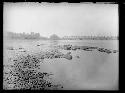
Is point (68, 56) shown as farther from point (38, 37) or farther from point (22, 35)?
point (22, 35)

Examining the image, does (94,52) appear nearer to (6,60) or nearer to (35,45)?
Answer: (35,45)

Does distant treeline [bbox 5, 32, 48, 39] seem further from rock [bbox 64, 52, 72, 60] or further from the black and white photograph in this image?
rock [bbox 64, 52, 72, 60]

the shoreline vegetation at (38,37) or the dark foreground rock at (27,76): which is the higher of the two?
the shoreline vegetation at (38,37)

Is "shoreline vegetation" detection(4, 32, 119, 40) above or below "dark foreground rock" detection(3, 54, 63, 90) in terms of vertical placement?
above

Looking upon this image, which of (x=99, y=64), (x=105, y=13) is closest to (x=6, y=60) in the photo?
(x=99, y=64)

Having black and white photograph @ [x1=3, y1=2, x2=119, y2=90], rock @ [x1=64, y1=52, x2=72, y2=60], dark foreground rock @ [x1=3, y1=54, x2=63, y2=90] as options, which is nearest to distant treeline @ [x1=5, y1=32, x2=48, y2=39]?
black and white photograph @ [x1=3, y1=2, x2=119, y2=90]

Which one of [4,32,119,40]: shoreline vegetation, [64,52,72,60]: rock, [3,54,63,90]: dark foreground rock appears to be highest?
[4,32,119,40]: shoreline vegetation

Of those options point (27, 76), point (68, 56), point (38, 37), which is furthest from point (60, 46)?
point (27, 76)

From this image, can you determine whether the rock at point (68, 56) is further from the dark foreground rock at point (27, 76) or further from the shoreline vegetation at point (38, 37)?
the dark foreground rock at point (27, 76)

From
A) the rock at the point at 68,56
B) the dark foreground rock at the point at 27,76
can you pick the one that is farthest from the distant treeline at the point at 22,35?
the rock at the point at 68,56
